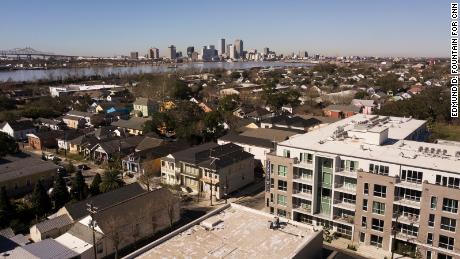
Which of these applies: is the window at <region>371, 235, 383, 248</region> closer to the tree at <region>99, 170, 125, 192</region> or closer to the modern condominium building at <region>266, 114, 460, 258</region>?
the modern condominium building at <region>266, 114, 460, 258</region>

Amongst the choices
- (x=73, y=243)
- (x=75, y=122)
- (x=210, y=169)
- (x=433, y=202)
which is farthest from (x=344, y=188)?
(x=75, y=122)

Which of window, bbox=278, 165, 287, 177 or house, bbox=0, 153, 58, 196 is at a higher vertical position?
window, bbox=278, 165, 287, 177

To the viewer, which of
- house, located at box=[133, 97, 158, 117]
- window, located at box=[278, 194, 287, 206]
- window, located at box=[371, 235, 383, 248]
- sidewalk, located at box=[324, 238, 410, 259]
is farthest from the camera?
house, located at box=[133, 97, 158, 117]

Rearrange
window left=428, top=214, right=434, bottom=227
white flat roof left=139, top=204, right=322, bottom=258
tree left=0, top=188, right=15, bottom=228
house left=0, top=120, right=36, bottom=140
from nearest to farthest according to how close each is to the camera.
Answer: white flat roof left=139, top=204, right=322, bottom=258 < window left=428, top=214, right=434, bottom=227 < tree left=0, top=188, right=15, bottom=228 < house left=0, top=120, right=36, bottom=140

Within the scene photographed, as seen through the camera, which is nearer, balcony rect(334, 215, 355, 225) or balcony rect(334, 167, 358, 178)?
balcony rect(334, 167, 358, 178)

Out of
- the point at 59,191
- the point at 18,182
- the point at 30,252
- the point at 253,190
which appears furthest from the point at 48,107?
the point at 30,252

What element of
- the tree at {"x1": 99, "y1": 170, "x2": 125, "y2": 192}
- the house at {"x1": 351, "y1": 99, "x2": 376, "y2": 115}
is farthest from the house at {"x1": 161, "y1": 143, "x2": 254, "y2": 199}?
the house at {"x1": 351, "y1": 99, "x2": 376, "y2": 115}

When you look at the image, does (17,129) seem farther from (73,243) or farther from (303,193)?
(303,193)
